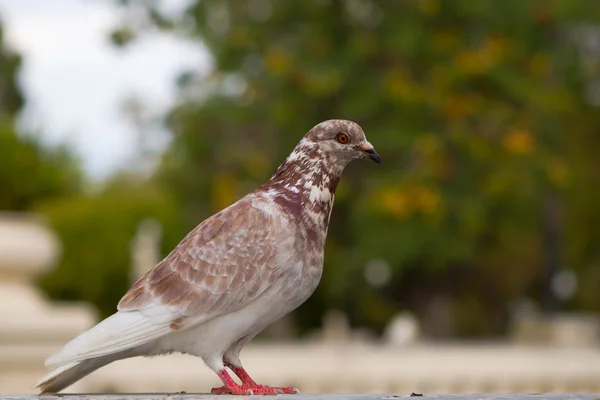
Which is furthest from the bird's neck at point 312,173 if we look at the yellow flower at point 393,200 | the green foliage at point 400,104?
the yellow flower at point 393,200

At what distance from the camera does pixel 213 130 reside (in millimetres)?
31359

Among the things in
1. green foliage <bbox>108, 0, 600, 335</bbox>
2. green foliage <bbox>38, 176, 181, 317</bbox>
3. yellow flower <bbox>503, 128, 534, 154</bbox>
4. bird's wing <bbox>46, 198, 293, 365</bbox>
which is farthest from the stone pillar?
green foliage <bbox>38, 176, 181, 317</bbox>

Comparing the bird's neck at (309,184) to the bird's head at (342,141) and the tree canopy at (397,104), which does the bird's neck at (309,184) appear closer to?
the bird's head at (342,141)

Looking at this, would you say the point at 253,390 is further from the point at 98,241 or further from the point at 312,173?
the point at 98,241

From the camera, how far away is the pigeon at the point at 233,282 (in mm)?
5391

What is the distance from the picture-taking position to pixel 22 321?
33.2 feet

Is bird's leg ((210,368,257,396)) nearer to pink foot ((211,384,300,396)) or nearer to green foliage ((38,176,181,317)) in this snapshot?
pink foot ((211,384,300,396))

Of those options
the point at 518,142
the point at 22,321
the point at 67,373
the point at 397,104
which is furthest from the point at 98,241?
the point at 67,373

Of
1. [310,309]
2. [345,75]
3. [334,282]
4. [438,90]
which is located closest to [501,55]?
[438,90]

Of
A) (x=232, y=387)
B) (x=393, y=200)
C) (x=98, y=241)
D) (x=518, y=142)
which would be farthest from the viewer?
(x=98, y=241)

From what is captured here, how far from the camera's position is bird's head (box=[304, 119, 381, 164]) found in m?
5.55

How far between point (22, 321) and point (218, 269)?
509 cm

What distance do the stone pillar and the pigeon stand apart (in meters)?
4.64

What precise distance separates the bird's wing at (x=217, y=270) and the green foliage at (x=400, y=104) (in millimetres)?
19996
